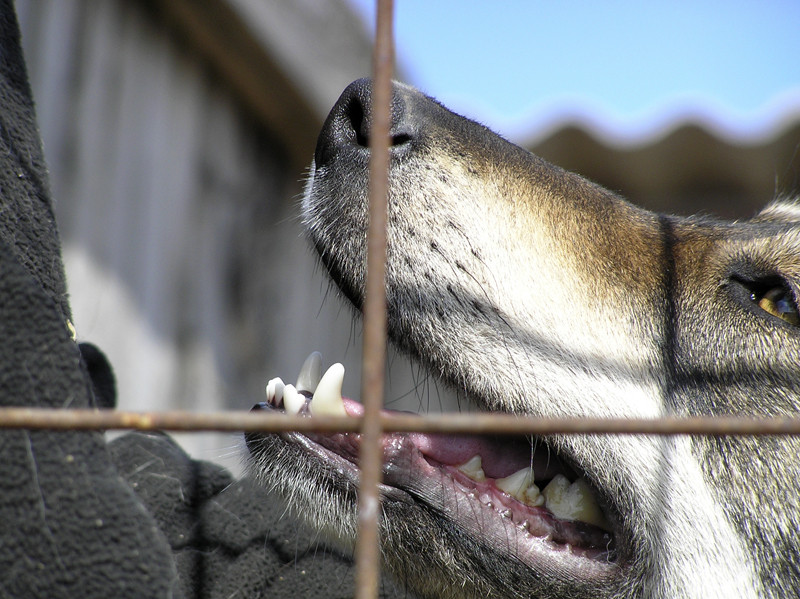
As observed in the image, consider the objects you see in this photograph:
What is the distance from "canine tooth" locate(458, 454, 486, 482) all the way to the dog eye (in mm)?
684

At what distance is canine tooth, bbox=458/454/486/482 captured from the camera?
5.43 feet

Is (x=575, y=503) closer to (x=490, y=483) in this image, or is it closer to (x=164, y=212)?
(x=490, y=483)

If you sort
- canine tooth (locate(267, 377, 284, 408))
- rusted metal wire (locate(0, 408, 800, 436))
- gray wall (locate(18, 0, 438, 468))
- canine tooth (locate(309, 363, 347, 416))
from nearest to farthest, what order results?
rusted metal wire (locate(0, 408, 800, 436)) < canine tooth (locate(309, 363, 347, 416)) < canine tooth (locate(267, 377, 284, 408)) < gray wall (locate(18, 0, 438, 468))

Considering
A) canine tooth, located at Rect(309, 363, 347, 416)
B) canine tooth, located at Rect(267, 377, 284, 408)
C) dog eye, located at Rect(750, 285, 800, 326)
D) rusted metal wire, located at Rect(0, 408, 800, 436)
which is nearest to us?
rusted metal wire, located at Rect(0, 408, 800, 436)

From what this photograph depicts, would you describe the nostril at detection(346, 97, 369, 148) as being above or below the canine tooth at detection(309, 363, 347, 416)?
above

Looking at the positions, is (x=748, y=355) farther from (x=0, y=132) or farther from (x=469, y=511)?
(x=0, y=132)

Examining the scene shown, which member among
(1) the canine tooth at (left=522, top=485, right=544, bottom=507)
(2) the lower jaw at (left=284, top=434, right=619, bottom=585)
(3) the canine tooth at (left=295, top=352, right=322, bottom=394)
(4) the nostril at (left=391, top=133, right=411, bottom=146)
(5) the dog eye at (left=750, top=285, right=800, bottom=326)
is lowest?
(2) the lower jaw at (left=284, top=434, right=619, bottom=585)

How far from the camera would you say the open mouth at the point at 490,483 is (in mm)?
1528

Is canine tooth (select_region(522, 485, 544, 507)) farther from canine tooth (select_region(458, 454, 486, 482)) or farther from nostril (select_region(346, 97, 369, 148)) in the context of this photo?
nostril (select_region(346, 97, 369, 148))

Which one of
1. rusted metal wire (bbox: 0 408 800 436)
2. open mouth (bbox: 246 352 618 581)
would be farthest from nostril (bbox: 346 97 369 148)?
rusted metal wire (bbox: 0 408 800 436)

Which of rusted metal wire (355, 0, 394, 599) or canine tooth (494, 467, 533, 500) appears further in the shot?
canine tooth (494, 467, 533, 500)

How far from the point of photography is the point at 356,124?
165cm

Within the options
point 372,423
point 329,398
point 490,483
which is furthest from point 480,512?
point 372,423

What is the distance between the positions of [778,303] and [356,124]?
961 mm
